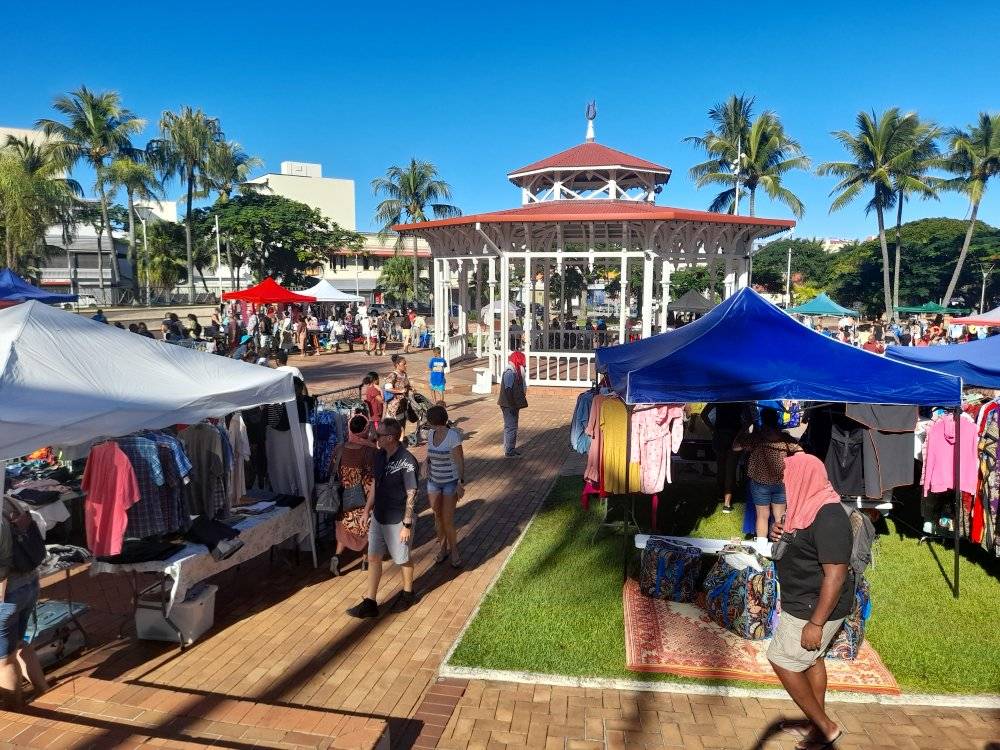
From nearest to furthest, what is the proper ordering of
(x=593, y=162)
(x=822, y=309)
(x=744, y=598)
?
1. (x=744, y=598)
2. (x=593, y=162)
3. (x=822, y=309)

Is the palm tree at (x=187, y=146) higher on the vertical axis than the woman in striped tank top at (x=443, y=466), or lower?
higher

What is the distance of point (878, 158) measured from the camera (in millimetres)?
40906

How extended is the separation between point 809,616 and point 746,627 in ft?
5.30

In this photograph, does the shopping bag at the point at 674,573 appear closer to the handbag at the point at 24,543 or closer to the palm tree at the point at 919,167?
the handbag at the point at 24,543

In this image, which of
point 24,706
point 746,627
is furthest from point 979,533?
point 24,706

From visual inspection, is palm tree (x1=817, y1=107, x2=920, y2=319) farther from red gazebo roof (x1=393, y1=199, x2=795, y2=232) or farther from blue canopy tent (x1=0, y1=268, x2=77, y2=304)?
blue canopy tent (x1=0, y1=268, x2=77, y2=304)

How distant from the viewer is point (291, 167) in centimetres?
7994

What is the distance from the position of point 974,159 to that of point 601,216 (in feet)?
133

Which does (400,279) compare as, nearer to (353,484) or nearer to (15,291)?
(15,291)

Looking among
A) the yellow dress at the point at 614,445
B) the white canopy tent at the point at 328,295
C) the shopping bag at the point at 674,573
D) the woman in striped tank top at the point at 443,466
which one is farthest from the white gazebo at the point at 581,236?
the shopping bag at the point at 674,573

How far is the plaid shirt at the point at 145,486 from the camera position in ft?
17.0

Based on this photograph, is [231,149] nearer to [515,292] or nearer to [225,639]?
[515,292]

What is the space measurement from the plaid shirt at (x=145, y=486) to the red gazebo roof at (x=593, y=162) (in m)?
15.6

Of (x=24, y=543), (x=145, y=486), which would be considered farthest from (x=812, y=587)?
(x=145, y=486)
